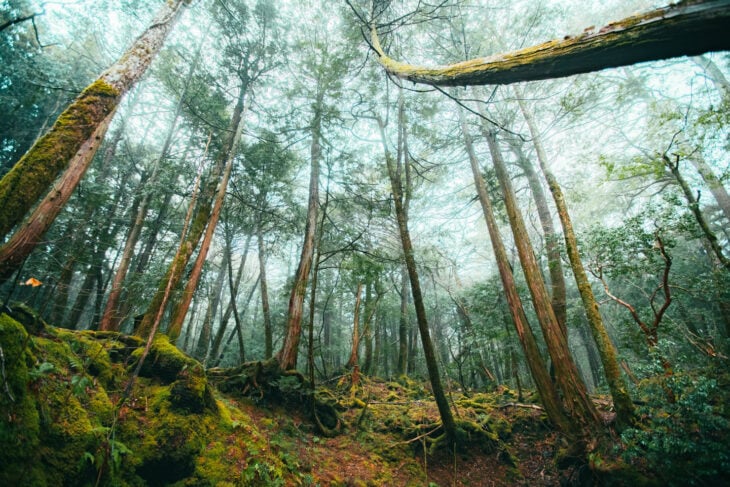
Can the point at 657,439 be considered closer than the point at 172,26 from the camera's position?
Yes

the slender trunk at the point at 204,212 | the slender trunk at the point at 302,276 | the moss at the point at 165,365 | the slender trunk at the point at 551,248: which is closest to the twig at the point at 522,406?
the slender trunk at the point at 551,248

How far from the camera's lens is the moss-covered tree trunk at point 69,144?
9.52 feet

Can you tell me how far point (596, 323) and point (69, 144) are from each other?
8.98 meters

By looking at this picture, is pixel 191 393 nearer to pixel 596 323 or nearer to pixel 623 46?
pixel 623 46

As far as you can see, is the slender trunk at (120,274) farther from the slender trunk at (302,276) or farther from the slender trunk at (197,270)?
the slender trunk at (302,276)

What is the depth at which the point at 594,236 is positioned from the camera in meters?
6.93

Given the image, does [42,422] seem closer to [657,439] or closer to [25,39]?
[657,439]

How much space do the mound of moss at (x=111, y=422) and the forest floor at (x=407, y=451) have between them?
123cm

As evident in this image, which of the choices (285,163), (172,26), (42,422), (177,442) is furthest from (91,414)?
(285,163)

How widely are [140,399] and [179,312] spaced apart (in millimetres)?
3613

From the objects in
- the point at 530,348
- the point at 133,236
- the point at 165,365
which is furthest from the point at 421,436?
the point at 133,236

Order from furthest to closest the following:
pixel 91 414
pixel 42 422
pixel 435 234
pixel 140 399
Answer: pixel 435 234 → pixel 140 399 → pixel 91 414 → pixel 42 422

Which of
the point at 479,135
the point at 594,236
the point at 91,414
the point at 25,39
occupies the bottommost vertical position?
the point at 91,414

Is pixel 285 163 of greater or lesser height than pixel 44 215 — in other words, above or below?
above
